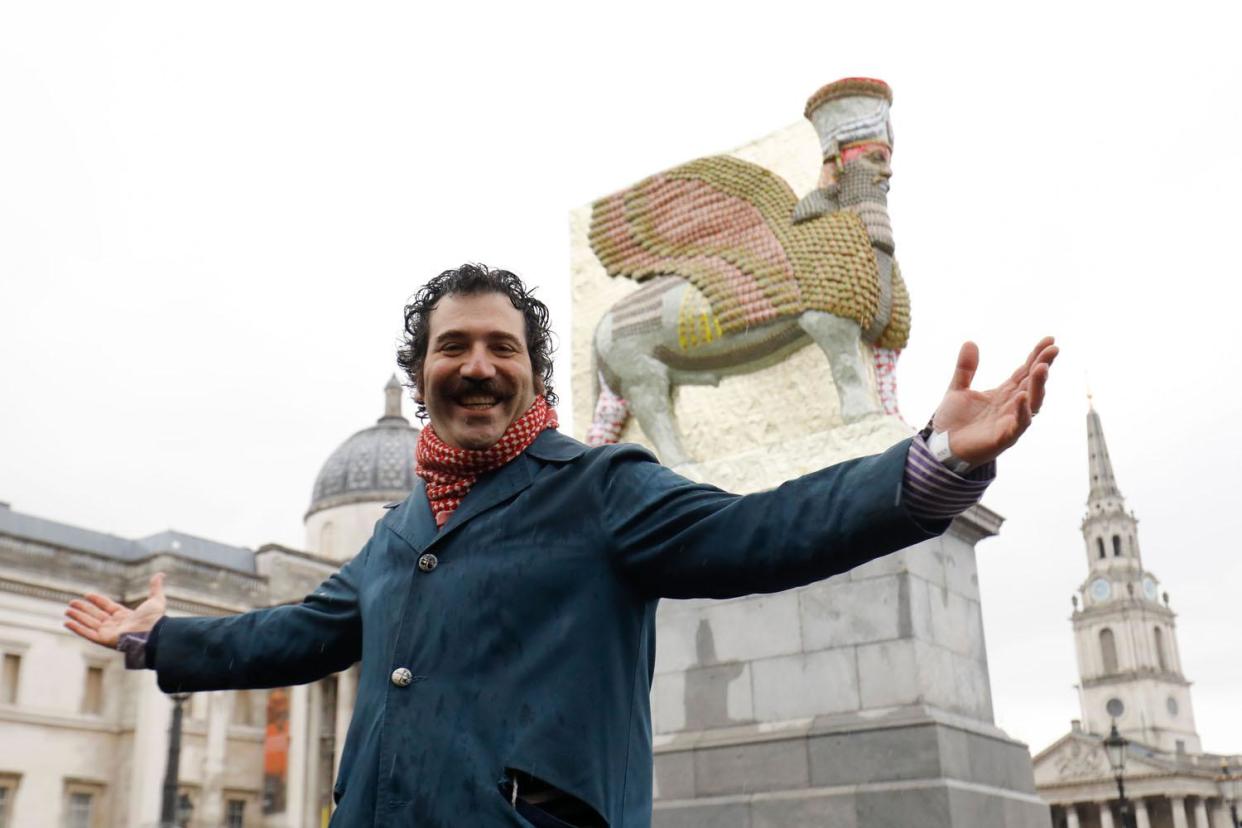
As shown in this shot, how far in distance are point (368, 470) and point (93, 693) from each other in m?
20.5

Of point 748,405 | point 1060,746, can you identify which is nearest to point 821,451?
point 748,405

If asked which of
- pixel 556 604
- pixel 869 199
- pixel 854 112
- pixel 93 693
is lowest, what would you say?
A: pixel 556 604

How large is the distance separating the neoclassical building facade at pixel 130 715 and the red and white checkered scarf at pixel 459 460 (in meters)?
31.9

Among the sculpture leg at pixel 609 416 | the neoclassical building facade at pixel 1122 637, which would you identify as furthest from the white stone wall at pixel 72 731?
the neoclassical building facade at pixel 1122 637

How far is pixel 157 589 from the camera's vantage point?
3.65m

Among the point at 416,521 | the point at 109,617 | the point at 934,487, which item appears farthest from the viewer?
the point at 109,617

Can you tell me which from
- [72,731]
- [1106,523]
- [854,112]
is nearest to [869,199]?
[854,112]

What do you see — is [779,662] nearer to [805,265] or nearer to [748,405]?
[748,405]

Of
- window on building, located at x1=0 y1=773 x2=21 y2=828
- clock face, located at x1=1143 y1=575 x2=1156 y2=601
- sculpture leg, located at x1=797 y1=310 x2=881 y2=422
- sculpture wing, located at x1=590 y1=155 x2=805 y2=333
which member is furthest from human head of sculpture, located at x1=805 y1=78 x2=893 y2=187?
clock face, located at x1=1143 y1=575 x2=1156 y2=601

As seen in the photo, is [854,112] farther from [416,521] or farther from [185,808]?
[185,808]

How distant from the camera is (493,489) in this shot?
9.47ft

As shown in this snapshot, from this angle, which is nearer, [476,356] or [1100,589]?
[476,356]

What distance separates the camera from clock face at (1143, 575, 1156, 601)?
389 ft

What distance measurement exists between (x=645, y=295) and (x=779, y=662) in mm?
3729
